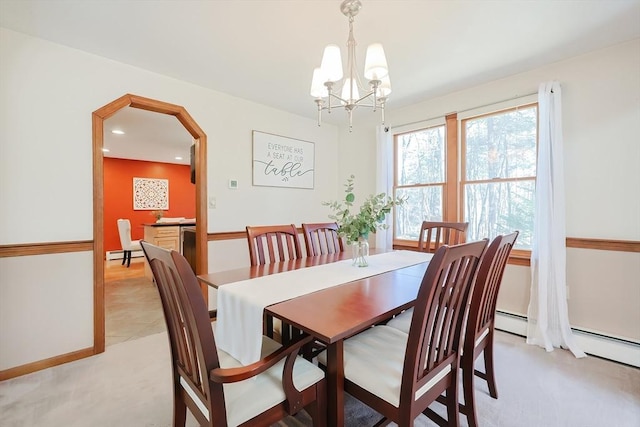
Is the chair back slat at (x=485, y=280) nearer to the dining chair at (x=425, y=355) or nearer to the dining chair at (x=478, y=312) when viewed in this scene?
the dining chair at (x=478, y=312)

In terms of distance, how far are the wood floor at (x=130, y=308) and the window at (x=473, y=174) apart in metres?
2.93

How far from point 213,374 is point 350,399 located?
1165 millimetres

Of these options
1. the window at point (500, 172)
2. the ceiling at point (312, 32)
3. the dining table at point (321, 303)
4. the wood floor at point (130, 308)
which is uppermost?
the ceiling at point (312, 32)

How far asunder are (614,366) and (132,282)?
5549mm

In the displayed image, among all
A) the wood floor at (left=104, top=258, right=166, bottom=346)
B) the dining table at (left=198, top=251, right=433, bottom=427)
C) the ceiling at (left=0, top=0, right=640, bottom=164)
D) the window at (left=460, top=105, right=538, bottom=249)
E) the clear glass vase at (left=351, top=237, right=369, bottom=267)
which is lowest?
the wood floor at (left=104, top=258, right=166, bottom=346)

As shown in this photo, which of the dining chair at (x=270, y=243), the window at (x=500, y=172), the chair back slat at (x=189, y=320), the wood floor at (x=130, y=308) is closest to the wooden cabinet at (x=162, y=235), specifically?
the wood floor at (x=130, y=308)

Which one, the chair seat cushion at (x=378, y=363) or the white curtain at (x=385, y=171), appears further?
the white curtain at (x=385, y=171)

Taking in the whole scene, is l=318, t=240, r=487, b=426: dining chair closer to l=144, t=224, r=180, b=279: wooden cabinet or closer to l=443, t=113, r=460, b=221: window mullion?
l=443, t=113, r=460, b=221: window mullion

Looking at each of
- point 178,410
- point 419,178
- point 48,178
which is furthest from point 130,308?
point 419,178

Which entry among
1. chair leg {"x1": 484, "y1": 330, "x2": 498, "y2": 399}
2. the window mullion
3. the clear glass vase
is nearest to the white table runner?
the clear glass vase

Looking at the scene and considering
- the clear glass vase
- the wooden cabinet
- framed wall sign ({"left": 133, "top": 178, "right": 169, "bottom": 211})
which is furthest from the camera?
framed wall sign ({"left": 133, "top": 178, "right": 169, "bottom": 211})

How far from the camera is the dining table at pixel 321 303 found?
41.8 inches

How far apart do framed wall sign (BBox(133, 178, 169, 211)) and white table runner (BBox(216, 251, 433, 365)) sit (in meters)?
6.43

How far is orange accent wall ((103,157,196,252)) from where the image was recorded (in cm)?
625
